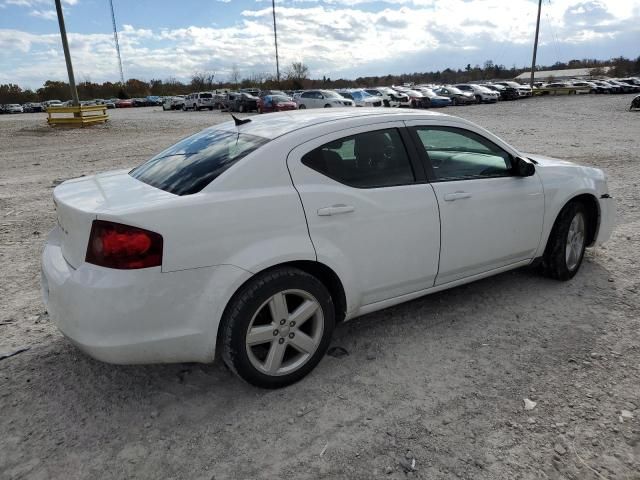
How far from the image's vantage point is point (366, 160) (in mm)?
3340

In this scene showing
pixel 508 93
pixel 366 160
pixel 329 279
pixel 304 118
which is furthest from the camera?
pixel 508 93

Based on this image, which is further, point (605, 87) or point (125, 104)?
point (125, 104)

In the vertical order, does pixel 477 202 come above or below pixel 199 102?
above

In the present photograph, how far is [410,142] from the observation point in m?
3.54

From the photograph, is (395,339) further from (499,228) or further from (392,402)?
(499,228)

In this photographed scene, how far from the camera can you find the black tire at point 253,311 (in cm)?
277

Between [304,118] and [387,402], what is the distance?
1932mm

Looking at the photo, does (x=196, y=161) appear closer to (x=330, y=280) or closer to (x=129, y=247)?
(x=129, y=247)

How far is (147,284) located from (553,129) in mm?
19214

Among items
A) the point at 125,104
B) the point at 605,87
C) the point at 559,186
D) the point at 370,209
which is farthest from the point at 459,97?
the point at 125,104

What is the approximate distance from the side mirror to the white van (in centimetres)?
4593

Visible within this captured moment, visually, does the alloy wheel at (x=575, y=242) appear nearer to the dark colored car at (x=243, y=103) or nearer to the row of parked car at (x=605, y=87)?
the dark colored car at (x=243, y=103)

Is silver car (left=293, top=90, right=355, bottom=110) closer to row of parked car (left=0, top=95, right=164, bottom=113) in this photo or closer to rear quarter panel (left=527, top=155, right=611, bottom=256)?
rear quarter panel (left=527, top=155, right=611, bottom=256)

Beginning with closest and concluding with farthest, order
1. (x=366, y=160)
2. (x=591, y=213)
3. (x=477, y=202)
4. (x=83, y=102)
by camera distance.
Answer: (x=366, y=160) → (x=477, y=202) → (x=591, y=213) → (x=83, y=102)
